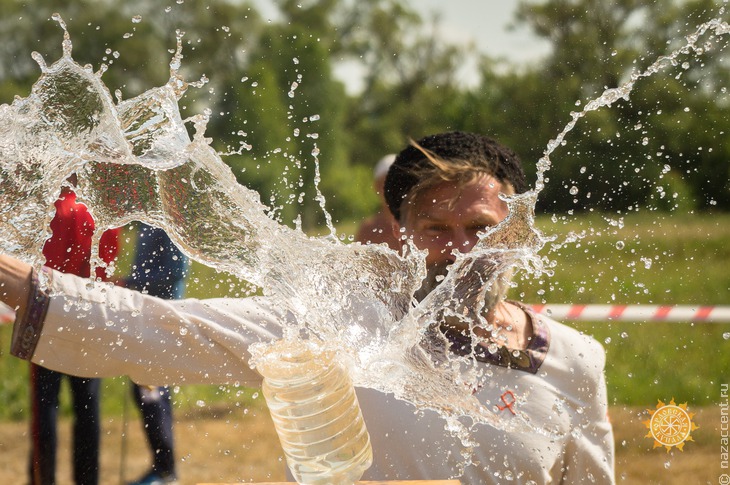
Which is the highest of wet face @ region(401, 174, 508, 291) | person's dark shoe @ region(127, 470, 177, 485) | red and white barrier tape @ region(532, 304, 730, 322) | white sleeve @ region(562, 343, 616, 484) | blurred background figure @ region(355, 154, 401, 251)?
blurred background figure @ region(355, 154, 401, 251)

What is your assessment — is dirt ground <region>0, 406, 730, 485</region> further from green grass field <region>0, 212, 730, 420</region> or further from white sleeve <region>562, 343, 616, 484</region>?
white sleeve <region>562, 343, 616, 484</region>

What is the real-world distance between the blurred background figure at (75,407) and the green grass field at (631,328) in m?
0.33

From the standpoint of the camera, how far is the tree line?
7.40 meters

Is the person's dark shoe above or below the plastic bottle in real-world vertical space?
above

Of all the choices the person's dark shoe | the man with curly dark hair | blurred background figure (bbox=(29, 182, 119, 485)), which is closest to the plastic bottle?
the man with curly dark hair

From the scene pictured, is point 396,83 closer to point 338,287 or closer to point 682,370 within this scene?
point 682,370

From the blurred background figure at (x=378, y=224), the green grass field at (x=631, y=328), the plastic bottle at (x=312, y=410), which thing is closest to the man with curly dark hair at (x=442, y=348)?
the plastic bottle at (x=312, y=410)

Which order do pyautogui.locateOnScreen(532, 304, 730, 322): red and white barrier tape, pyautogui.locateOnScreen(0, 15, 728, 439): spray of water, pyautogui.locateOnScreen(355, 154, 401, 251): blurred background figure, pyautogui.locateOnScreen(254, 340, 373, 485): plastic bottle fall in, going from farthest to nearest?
pyautogui.locateOnScreen(532, 304, 730, 322): red and white barrier tape
pyautogui.locateOnScreen(355, 154, 401, 251): blurred background figure
pyautogui.locateOnScreen(0, 15, 728, 439): spray of water
pyautogui.locateOnScreen(254, 340, 373, 485): plastic bottle

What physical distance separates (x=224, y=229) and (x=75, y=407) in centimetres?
264

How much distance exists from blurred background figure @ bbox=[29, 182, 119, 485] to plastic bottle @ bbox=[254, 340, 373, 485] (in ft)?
8.12

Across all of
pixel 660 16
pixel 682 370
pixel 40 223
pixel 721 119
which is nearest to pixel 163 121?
pixel 40 223

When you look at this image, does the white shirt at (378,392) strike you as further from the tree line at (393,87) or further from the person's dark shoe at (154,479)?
the person's dark shoe at (154,479)

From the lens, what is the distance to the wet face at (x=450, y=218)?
1.85 m
